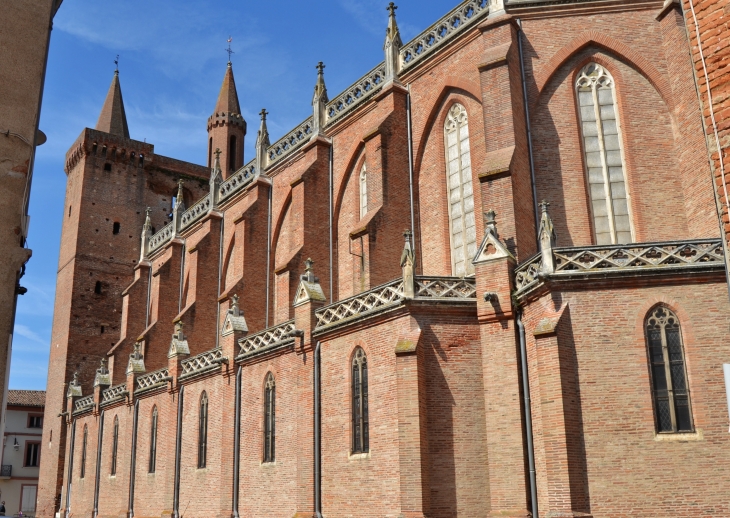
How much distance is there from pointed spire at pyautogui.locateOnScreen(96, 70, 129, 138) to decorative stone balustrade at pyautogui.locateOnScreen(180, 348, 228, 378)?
25.9 m

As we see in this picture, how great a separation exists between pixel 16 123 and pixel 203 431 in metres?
22.6

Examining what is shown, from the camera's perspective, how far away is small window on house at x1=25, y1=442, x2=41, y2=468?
59375 millimetres

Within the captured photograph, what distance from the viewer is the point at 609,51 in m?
22.5

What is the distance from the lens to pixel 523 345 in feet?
59.5

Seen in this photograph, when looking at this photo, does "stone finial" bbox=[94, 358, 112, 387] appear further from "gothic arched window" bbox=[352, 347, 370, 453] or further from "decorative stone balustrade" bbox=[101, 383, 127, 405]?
"gothic arched window" bbox=[352, 347, 370, 453]

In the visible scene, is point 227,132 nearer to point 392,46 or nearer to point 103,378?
point 103,378

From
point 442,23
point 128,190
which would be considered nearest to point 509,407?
point 442,23

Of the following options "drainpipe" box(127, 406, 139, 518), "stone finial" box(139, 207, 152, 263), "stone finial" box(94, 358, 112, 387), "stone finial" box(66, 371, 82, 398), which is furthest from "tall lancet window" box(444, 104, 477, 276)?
"stone finial" box(66, 371, 82, 398)

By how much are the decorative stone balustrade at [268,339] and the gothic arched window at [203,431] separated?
360cm

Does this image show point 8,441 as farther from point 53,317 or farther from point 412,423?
point 412,423

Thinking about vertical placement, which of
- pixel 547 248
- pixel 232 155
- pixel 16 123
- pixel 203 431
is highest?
pixel 232 155

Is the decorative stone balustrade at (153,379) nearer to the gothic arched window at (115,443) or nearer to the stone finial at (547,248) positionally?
the gothic arched window at (115,443)

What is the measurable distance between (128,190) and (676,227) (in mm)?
37780

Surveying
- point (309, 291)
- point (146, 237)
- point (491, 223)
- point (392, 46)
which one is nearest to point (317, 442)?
point (309, 291)
